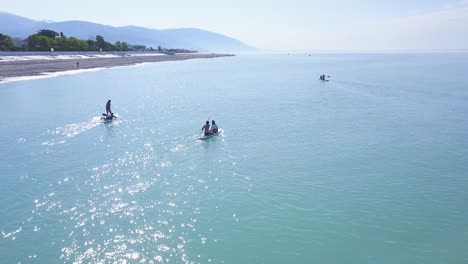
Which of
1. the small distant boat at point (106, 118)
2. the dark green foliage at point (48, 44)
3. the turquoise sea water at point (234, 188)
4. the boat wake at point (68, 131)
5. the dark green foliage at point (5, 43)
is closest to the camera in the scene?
the turquoise sea water at point (234, 188)

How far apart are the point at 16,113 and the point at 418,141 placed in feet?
150

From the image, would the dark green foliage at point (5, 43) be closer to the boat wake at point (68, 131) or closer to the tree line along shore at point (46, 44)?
the tree line along shore at point (46, 44)

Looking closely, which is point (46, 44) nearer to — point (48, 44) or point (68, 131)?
point (48, 44)

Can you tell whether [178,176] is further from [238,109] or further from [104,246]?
[238,109]

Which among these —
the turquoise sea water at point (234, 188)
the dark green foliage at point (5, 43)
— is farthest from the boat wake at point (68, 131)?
the dark green foliage at point (5, 43)

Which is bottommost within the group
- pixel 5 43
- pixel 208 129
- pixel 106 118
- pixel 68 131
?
pixel 68 131

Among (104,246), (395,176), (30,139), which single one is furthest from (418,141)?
(30,139)

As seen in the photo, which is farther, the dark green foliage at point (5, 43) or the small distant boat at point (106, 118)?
the dark green foliage at point (5, 43)

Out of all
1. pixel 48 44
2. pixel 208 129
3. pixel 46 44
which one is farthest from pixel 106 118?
pixel 48 44

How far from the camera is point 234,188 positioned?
2256 centimetres

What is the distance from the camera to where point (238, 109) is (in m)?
51.0

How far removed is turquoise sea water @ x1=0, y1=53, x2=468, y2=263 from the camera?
16.0 metres

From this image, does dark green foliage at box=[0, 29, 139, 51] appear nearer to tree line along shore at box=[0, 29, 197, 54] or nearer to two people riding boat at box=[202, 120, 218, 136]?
tree line along shore at box=[0, 29, 197, 54]

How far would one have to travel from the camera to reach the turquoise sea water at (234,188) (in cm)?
1605
